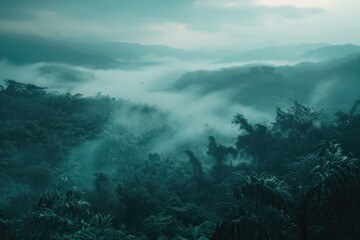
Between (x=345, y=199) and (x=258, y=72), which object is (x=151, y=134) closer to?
(x=258, y=72)

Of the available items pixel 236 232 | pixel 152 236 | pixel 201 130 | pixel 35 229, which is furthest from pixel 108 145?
pixel 236 232

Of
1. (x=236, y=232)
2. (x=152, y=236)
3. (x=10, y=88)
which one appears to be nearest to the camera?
(x=236, y=232)

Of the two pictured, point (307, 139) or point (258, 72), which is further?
point (258, 72)

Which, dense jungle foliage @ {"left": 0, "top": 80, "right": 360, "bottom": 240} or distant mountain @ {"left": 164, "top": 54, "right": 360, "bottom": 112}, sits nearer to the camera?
dense jungle foliage @ {"left": 0, "top": 80, "right": 360, "bottom": 240}

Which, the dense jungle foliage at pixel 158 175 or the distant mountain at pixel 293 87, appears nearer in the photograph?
the dense jungle foliage at pixel 158 175

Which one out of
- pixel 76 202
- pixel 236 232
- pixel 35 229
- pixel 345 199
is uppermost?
pixel 345 199

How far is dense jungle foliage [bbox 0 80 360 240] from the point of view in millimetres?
6410

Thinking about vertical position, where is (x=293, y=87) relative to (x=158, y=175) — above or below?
above

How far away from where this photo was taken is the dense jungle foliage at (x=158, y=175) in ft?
21.0

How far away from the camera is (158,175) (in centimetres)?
5306

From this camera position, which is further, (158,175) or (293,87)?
(293,87)

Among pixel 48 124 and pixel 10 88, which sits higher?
pixel 10 88

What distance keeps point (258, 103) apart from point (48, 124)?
64976 mm

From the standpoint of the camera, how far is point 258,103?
11562 centimetres
